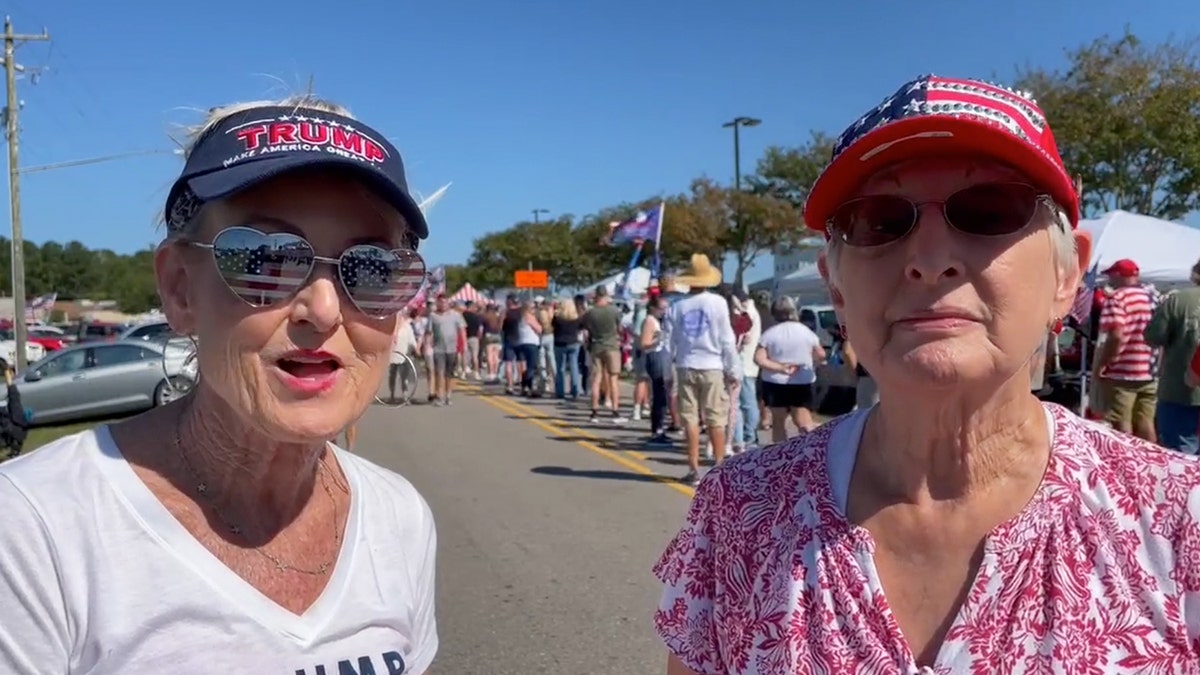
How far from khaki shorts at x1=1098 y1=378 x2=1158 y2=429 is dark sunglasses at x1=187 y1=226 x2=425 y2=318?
814 centimetres

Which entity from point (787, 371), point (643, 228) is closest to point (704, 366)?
point (787, 371)

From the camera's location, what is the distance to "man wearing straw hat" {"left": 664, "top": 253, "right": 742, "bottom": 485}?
897 cm

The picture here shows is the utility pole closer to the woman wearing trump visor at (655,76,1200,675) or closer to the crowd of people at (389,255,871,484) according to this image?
the crowd of people at (389,255,871,484)

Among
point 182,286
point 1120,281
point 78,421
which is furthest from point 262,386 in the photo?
point 78,421

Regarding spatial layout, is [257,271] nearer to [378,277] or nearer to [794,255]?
[378,277]

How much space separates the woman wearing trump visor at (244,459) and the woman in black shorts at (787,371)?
303 inches

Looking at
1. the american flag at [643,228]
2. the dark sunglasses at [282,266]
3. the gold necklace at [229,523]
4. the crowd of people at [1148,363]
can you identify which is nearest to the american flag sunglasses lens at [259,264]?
the dark sunglasses at [282,266]

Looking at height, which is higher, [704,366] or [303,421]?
[303,421]

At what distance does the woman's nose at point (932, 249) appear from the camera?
1556 mm

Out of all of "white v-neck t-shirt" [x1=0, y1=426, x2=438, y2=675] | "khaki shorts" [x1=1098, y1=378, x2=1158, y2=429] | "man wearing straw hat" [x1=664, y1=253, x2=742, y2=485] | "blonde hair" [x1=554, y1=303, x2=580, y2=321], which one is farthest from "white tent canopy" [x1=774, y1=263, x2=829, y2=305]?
"white v-neck t-shirt" [x1=0, y1=426, x2=438, y2=675]

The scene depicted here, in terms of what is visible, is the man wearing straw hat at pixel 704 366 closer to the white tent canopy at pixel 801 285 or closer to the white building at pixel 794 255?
the white tent canopy at pixel 801 285

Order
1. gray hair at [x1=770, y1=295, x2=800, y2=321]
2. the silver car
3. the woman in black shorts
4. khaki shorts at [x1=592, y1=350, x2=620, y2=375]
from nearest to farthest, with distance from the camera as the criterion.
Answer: the woman in black shorts → gray hair at [x1=770, y1=295, x2=800, y2=321] → khaki shorts at [x1=592, y1=350, x2=620, y2=375] → the silver car

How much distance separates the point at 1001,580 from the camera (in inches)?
60.9

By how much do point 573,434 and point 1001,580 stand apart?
38.5ft
